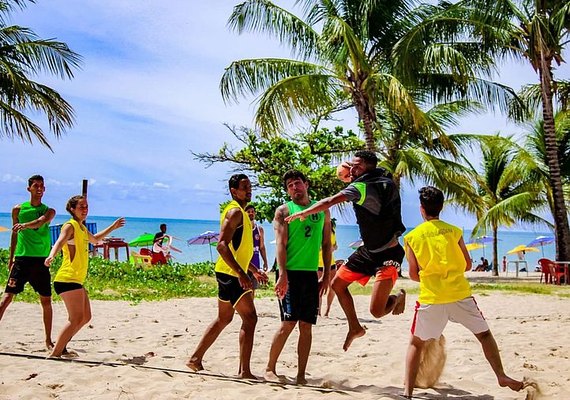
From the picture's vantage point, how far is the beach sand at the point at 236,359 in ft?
16.0

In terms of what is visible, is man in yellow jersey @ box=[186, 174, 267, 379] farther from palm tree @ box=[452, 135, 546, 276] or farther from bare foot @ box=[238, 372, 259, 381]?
palm tree @ box=[452, 135, 546, 276]

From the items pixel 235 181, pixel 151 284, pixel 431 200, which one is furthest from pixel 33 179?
pixel 151 284

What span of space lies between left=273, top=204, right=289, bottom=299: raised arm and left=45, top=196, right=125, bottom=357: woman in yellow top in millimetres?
2053

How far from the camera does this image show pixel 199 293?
13.9 metres

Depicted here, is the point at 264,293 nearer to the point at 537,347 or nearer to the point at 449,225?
the point at 537,347

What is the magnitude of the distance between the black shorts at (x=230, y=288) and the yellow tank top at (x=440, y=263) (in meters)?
1.48

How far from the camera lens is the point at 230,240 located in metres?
5.34

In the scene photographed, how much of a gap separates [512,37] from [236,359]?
56.6ft

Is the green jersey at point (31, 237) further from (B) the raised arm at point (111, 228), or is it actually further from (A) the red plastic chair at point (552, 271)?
(A) the red plastic chair at point (552, 271)

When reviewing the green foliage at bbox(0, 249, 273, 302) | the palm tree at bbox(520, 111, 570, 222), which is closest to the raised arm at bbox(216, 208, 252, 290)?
the green foliage at bbox(0, 249, 273, 302)

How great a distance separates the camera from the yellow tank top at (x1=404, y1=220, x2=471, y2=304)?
15.4ft

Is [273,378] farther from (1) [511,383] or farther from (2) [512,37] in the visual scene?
(2) [512,37]

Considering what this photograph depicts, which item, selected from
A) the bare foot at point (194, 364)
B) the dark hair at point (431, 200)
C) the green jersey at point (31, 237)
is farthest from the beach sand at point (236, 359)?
the dark hair at point (431, 200)

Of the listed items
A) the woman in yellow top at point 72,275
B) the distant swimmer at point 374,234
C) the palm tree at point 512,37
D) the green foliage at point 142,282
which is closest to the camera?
the distant swimmer at point 374,234
